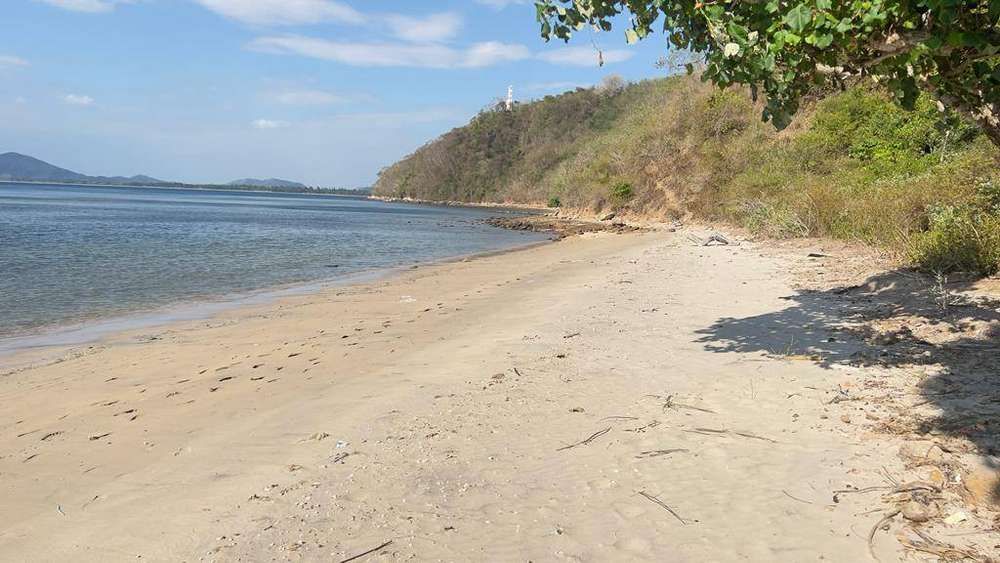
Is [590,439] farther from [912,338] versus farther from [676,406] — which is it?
[912,338]

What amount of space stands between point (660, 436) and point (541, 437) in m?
0.77

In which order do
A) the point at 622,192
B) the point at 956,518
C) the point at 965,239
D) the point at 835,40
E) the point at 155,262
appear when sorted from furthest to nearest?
the point at 622,192, the point at 155,262, the point at 965,239, the point at 835,40, the point at 956,518

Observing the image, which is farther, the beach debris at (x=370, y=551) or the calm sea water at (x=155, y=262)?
the calm sea water at (x=155, y=262)

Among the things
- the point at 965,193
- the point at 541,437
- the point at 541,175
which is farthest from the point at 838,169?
the point at 541,175

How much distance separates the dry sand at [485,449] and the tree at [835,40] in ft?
6.75

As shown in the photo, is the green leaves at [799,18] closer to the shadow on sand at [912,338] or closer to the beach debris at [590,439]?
the shadow on sand at [912,338]

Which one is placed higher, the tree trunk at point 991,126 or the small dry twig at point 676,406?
the tree trunk at point 991,126

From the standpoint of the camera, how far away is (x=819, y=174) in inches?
917

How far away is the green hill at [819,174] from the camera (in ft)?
31.4

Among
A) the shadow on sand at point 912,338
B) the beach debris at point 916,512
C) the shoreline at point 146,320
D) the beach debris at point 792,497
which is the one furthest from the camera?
the shoreline at point 146,320

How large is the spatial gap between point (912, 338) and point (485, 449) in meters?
4.35

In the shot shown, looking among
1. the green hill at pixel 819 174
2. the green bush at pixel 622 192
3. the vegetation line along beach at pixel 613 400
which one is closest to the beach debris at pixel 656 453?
the vegetation line along beach at pixel 613 400

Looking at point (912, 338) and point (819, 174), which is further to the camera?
point (819, 174)

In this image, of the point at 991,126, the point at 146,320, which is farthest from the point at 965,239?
the point at 146,320
